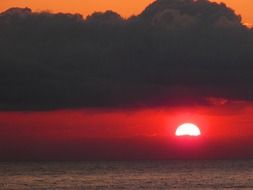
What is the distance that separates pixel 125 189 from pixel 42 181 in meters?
27.8

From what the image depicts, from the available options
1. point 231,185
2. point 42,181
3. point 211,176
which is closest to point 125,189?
point 231,185

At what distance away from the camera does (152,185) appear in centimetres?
15000

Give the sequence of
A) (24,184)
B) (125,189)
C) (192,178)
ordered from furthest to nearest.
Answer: (192,178) < (24,184) < (125,189)

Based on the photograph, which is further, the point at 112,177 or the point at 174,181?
the point at 112,177

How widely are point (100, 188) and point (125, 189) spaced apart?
4916 millimetres

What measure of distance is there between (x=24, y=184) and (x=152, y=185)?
2146cm

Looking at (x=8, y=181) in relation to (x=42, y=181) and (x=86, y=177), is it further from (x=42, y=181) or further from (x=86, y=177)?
(x=86, y=177)

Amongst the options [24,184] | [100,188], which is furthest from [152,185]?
[24,184]

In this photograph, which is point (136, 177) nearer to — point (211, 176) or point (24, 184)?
point (211, 176)

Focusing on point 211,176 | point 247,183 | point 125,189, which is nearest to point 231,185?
point 247,183

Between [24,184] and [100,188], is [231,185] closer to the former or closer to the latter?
[100,188]

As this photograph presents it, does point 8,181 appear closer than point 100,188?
No

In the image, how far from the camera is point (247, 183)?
150 metres

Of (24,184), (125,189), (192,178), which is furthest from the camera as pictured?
(192,178)
